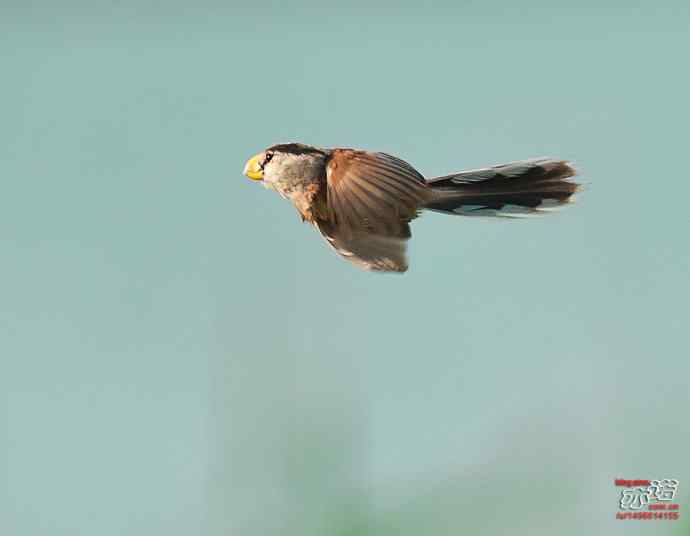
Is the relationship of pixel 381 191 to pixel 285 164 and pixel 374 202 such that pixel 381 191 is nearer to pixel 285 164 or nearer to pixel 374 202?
pixel 374 202

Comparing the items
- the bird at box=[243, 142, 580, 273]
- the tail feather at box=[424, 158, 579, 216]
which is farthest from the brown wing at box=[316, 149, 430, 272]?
the tail feather at box=[424, 158, 579, 216]

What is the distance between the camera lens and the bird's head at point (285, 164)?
1.83 metres

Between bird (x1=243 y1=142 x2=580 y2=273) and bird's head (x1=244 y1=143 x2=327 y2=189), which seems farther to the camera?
bird's head (x1=244 y1=143 x2=327 y2=189)

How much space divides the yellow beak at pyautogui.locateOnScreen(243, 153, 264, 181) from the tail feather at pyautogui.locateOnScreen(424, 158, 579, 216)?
1.14 ft

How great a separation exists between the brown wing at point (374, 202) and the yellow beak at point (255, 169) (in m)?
0.15

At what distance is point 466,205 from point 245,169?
427 mm

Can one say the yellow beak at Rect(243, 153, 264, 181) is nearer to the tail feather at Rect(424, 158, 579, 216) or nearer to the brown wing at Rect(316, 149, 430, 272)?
the brown wing at Rect(316, 149, 430, 272)

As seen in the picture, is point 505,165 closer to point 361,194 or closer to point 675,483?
point 361,194

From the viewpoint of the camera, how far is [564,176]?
6.43 ft

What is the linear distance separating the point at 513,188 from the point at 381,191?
14.7 inches

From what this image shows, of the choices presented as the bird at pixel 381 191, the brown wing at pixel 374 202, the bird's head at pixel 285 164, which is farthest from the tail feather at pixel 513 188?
the bird's head at pixel 285 164

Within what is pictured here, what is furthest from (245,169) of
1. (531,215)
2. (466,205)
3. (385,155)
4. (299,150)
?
(531,215)

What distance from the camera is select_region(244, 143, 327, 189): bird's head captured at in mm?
1826

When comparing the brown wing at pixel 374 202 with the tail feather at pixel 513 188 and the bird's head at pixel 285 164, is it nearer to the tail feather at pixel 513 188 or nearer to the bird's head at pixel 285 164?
the bird's head at pixel 285 164
